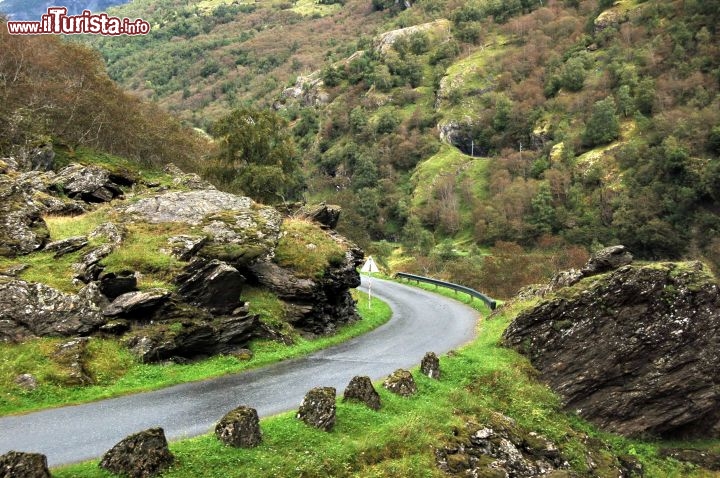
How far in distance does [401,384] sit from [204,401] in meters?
5.73

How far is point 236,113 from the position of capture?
45.9 m

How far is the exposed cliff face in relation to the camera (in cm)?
1750

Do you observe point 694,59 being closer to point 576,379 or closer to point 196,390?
point 576,379

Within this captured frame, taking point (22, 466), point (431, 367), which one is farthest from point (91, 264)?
point (431, 367)

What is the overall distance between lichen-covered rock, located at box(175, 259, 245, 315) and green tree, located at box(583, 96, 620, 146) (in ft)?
361

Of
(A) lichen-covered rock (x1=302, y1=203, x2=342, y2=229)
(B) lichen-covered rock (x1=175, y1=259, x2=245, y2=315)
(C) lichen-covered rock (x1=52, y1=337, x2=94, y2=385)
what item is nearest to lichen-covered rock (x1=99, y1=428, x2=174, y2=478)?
(C) lichen-covered rock (x1=52, y1=337, x2=94, y2=385)

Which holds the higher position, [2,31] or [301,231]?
[2,31]

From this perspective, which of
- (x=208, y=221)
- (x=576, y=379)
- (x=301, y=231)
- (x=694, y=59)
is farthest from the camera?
(x=694, y=59)

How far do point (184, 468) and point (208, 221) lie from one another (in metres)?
16.0

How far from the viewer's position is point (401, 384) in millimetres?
15438

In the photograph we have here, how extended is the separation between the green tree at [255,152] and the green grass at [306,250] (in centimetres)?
1676

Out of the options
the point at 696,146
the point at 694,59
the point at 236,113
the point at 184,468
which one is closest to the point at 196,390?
the point at 184,468

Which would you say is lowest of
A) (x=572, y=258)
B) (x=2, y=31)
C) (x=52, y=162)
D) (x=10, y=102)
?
(x=572, y=258)

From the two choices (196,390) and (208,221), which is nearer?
(196,390)
